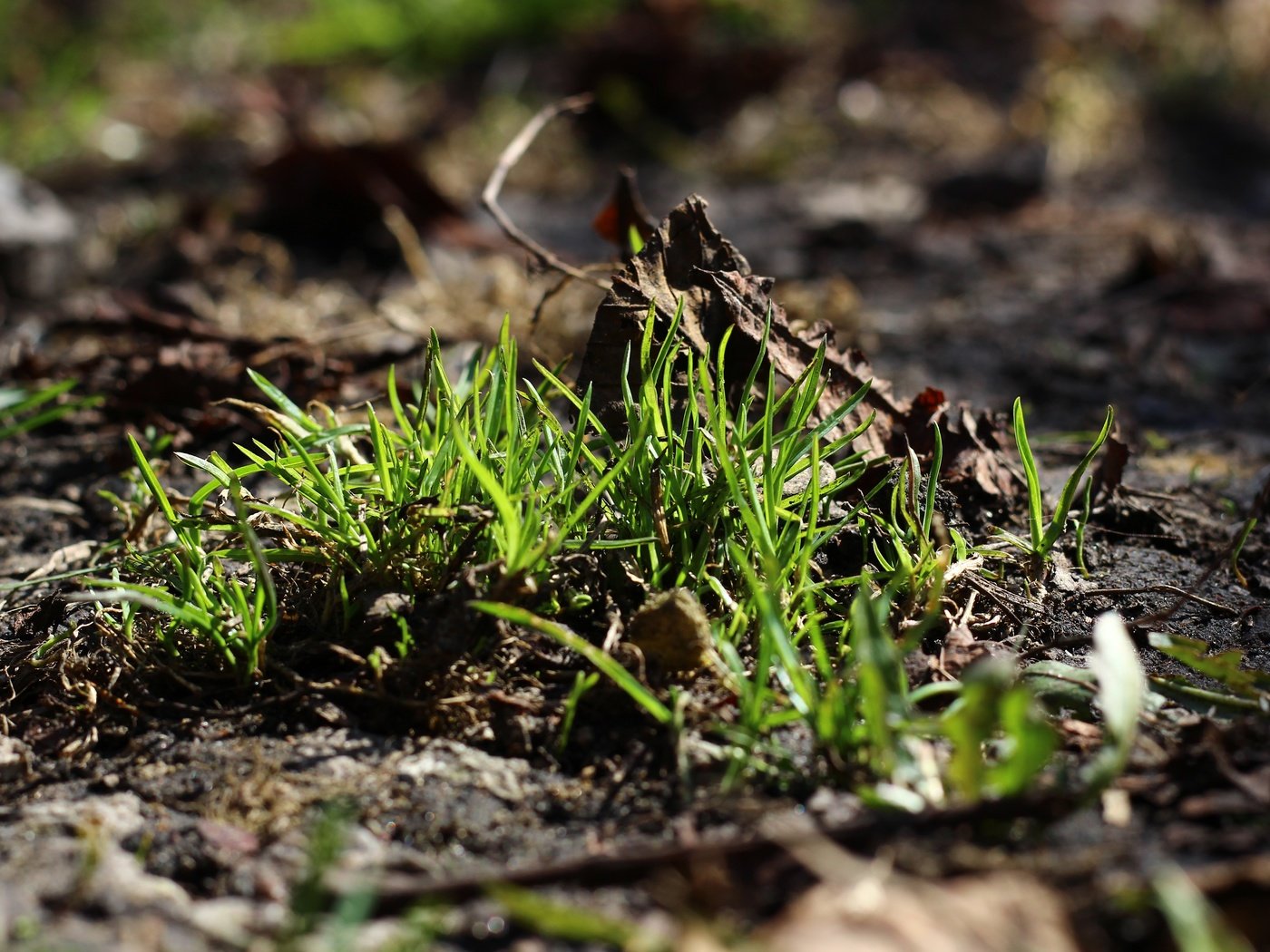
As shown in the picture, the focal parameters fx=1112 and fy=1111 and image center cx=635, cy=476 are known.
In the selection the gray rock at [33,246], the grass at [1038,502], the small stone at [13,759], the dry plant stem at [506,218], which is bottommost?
the small stone at [13,759]

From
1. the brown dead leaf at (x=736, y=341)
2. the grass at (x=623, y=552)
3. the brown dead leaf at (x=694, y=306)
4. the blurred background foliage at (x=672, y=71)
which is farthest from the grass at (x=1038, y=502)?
the blurred background foliage at (x=672, y=71)

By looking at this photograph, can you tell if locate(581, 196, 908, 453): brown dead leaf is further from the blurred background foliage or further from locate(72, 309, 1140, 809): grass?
the blurred background foliage

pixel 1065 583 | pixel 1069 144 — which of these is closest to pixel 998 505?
pixel 1065 583

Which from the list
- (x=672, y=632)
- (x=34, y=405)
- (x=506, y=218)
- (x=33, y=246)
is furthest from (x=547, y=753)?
(x=33, y=246)

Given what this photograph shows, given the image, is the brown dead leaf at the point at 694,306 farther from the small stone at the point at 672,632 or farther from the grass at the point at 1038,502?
the small stone at the point at 672,632

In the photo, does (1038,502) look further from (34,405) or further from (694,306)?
(34,405)
